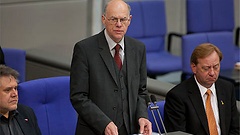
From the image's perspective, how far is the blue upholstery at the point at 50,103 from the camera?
12.0ft

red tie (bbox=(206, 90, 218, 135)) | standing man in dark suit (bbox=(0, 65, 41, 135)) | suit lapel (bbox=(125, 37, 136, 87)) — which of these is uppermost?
suit lapel (bbox=(125, 37, 136, 87))

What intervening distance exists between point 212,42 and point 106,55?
2768 mm

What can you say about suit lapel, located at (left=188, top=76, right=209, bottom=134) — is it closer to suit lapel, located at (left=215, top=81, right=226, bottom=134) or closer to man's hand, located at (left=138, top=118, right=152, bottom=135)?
suit lapel, located at (left=215, top=81, right=226, bottom=134)

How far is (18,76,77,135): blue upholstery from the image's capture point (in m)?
3.66

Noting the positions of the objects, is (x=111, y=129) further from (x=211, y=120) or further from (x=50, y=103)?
(x=50, y=103)

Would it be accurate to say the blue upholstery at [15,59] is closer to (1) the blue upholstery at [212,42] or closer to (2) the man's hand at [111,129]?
(1) the blue upholstery at [212,42]

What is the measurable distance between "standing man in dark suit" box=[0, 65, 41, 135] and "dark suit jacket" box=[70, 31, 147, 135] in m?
0.25

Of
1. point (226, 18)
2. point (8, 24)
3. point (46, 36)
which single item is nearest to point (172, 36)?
point (226, 18)

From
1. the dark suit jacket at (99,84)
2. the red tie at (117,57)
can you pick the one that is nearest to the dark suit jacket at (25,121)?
the dark suit jacket at (99,84)

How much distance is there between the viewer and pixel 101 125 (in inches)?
116

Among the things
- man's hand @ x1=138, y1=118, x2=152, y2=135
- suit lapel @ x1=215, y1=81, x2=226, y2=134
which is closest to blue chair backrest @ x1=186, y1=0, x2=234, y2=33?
suit lapel @ x1=215, y1=81, x2=226, y2=134

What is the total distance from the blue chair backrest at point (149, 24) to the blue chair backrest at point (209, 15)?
0.33m

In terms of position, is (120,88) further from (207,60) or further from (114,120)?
(207,60)

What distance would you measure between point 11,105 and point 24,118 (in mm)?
171
